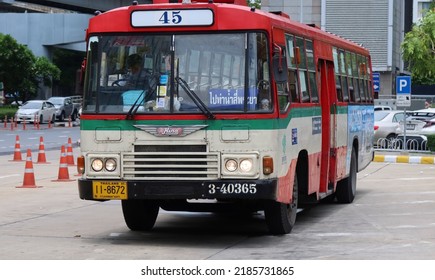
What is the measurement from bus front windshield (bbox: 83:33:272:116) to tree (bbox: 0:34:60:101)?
5579 cm

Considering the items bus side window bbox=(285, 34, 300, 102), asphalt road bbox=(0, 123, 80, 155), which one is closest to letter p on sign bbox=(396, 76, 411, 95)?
asphalt road bbox=(0, 123, 80, 155)

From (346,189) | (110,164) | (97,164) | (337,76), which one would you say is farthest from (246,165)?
(346,189)

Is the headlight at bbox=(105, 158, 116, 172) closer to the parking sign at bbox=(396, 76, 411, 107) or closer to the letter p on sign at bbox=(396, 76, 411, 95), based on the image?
the parking sign at bbox=(396, 76, 411, 107)

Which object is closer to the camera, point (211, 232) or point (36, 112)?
point (211, 232)

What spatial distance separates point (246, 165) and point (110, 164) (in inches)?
66.0

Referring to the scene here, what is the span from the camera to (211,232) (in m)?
13.9

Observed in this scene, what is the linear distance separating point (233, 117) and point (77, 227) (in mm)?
3520

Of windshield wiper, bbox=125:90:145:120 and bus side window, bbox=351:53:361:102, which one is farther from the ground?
Answer: bus side window, bbox=351:53:361:102

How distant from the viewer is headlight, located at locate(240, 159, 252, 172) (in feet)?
39.4

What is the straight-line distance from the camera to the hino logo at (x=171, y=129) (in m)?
12.1

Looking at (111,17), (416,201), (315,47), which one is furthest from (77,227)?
(416,201)

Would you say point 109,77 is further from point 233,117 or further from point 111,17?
point 233,117

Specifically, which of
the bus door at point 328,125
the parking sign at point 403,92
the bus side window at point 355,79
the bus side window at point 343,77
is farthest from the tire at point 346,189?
the parking sign at point 403,92

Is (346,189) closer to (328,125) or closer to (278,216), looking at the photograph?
(328,125)
